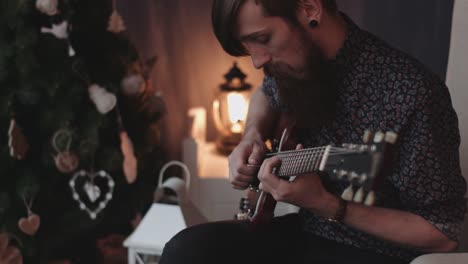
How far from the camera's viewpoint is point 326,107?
1.10 metres

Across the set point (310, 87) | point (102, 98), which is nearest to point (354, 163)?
point (310, 87)

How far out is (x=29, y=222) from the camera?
1711 mm

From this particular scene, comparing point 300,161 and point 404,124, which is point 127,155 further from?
point 404,124

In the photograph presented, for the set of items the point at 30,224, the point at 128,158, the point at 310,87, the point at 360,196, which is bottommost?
the point at 30,224

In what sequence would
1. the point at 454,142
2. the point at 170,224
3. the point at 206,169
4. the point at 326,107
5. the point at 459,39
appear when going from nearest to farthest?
the point at 454,142
the point at 326,107
the point at 459,39
the point at 170,224
the point at 206,169

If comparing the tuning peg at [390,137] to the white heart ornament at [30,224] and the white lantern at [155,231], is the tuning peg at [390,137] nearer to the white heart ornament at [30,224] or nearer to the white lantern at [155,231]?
the white lantern at [155,231]

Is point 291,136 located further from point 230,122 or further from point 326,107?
point 230,122

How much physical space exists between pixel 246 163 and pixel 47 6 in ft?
2.44

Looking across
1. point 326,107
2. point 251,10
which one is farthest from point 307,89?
point 251,10

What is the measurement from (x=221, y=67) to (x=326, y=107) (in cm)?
110

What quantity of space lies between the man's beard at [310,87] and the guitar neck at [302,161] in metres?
0.09

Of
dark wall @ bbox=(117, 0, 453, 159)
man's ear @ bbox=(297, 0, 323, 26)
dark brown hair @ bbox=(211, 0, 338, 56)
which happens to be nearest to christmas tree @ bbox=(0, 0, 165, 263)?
dark wall @ bbox=(117, 0, 453, 159)

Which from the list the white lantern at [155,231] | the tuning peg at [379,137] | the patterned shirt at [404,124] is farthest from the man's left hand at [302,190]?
the white lantern at [155,231]

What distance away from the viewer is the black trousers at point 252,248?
1091mm
